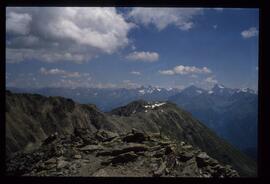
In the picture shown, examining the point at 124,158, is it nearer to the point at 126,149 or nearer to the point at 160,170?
the point at 126,149

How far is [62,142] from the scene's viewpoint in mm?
8367

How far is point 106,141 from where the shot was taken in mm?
8453

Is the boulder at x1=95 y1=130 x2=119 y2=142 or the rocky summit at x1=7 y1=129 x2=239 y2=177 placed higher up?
the boulder at x1=95 y1=130 x2=119 y2=142

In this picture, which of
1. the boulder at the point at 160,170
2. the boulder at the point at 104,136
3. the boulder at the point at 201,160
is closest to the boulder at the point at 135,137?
the boulder at the point at 104,136

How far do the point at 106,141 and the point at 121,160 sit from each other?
1.80m

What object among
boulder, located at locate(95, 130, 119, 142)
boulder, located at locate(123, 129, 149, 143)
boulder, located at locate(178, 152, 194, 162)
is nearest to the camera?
boulder, located at locate(178, 152, 194, 162)

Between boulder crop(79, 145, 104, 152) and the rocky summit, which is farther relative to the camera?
boulder crop(79, 145, 104, 152)

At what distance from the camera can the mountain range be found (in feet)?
21.8

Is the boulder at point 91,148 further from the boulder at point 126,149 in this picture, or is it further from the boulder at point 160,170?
the boulder at point 160,170

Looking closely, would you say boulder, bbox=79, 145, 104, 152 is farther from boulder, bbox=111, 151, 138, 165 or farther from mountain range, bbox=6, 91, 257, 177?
boulder, bbox=111, 151, 138, 165

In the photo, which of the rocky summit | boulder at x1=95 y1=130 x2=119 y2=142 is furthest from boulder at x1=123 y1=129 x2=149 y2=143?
boulder at x1=95 y1=130 x2=119 y2=142

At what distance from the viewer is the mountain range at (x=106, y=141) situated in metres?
6.64

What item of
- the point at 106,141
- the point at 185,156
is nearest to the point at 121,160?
the point at 185,156
